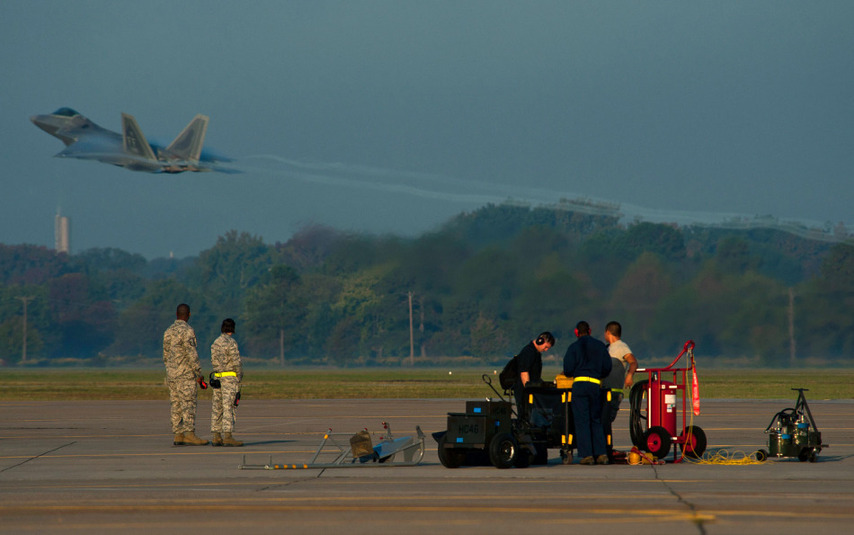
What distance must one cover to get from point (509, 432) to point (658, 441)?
94.0 inches

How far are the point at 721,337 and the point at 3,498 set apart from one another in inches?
2068

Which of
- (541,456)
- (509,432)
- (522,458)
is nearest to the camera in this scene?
(509,432)

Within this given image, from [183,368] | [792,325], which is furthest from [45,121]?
[183,368]

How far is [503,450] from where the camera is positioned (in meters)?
15.4

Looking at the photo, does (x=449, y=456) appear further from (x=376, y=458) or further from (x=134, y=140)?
(x=134, y=140)

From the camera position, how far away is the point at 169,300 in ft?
483

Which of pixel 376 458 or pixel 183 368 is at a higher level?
pixel 183 368

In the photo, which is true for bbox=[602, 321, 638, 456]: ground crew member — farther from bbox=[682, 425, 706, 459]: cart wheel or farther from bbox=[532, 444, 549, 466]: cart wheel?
bbox=[682, 425, 706, 459]: cart wheel

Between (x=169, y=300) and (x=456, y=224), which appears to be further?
(x=169, y=300)

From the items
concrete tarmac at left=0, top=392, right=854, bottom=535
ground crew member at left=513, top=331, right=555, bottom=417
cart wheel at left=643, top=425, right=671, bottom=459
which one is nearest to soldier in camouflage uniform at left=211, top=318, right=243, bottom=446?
concrete tarmac at left=0, top=392, right=854, bottom=535

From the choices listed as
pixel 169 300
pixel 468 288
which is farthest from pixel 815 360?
pixel 169 300

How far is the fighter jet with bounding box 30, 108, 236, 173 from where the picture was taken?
61.5m

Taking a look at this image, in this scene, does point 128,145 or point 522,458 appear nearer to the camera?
point 522,458

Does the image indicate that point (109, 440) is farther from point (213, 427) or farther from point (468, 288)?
point (468, 288)
